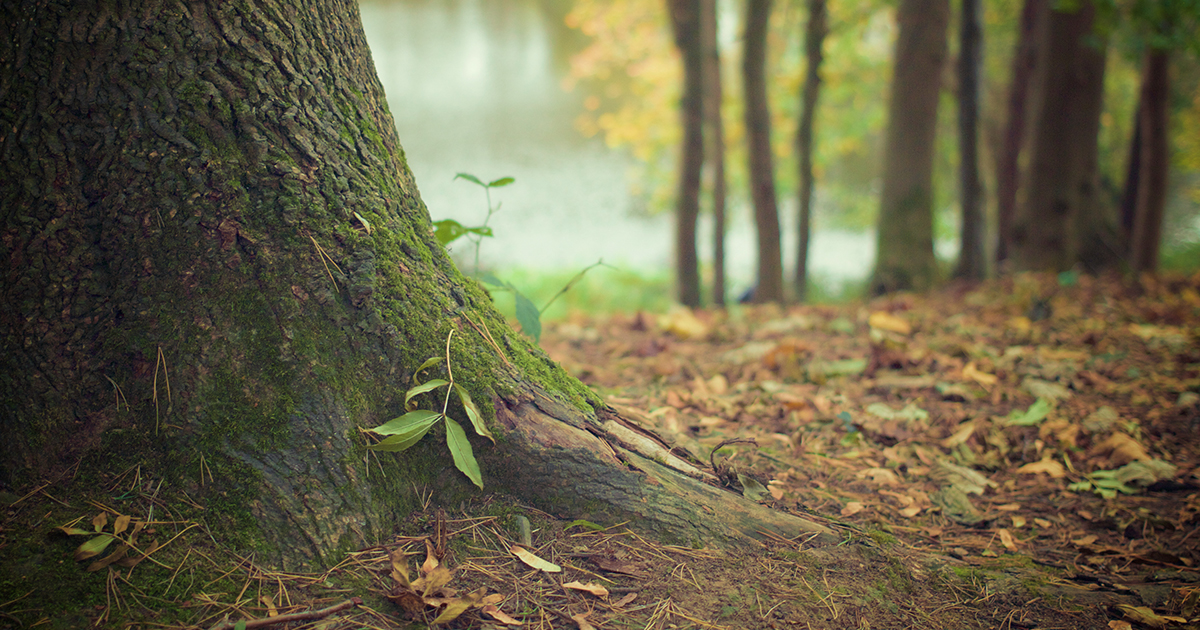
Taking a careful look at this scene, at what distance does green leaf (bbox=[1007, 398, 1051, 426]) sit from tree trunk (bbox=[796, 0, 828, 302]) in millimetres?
5446

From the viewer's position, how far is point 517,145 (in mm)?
22984

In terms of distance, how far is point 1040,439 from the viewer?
235 centimetres

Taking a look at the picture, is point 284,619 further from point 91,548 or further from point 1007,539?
point 1007,539

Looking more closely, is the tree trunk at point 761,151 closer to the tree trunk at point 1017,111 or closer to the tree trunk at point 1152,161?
the tree trunk at point 1017,111

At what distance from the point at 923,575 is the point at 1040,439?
1.10 m

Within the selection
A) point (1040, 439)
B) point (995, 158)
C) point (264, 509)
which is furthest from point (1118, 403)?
point (995, 158)

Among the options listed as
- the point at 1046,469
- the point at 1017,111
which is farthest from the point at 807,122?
the point at 1046,469

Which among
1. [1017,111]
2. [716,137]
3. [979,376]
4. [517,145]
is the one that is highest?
[517,145]

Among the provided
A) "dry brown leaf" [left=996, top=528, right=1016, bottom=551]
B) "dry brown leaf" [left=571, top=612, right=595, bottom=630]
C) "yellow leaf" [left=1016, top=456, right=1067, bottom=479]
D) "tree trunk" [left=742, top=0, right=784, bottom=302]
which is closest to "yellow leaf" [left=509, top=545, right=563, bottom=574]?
"dry brown leaf" [left=571, top=612, right=595, bottom=630]

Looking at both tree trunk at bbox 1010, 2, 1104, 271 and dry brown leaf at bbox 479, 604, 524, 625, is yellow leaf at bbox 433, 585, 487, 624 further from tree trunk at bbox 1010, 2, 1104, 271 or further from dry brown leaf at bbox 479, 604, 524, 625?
tree trunk at bbox 1010, 2, 1104, 271

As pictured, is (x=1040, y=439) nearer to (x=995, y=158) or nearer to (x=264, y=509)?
(x=264, y=509)

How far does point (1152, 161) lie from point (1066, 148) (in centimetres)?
214

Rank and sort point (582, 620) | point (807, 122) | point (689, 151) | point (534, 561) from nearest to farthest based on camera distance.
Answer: point (582, 620) → point (534, 561) → point (689, 151) → point (807, 122)

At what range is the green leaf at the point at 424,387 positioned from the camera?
4.59 ft
